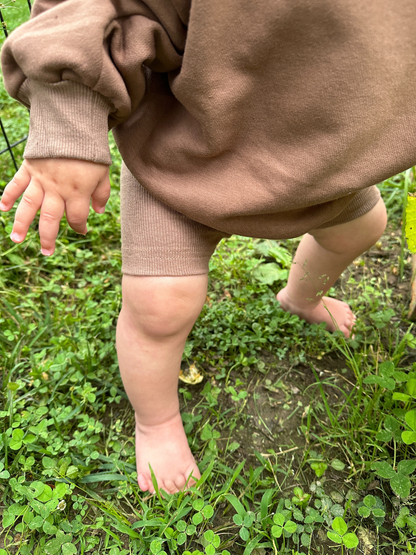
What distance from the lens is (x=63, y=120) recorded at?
81 centimetres

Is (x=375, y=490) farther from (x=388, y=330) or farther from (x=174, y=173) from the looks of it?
(x=174, y=173)

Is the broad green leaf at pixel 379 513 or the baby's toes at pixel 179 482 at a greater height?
the broad green leaf at pixel 379 513

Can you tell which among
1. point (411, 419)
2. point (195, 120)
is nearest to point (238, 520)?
point (411, 419)

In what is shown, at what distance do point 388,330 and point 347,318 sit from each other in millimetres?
141

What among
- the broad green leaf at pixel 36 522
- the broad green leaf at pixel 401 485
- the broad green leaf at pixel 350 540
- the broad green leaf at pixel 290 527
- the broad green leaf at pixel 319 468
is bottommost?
the broad green leaf at pixel 36 522

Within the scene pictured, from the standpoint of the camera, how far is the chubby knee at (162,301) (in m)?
1.06

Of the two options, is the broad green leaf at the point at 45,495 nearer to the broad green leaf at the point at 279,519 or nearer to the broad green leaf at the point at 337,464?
the broad green leaf at the point at 279,519

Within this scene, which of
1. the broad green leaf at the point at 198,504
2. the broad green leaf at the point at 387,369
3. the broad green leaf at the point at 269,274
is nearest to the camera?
the broad green leaf at the point at 198,504

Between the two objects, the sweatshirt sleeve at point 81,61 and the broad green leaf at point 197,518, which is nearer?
the sweatshirt sleeve at point 81,61

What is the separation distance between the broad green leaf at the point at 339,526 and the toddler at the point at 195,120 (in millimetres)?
547

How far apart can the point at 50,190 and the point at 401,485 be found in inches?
40.1

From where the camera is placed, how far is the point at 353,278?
74.1 inches

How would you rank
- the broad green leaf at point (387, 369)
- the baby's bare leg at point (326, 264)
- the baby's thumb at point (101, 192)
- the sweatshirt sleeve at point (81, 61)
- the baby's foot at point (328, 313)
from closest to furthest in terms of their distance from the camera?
1. the sweatshirt sleeve at point (81, 61)
2. the baby's thumb at point (101, 192)
3. the broad green leaf at point (387, 369)
4. the baby's bare leg at point (326, 264)
5. the baby's foot at point (328, 313)

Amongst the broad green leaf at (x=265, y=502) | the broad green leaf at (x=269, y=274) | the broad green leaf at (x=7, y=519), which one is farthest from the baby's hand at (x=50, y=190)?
the broad green leaf at (x=269, y=274)
